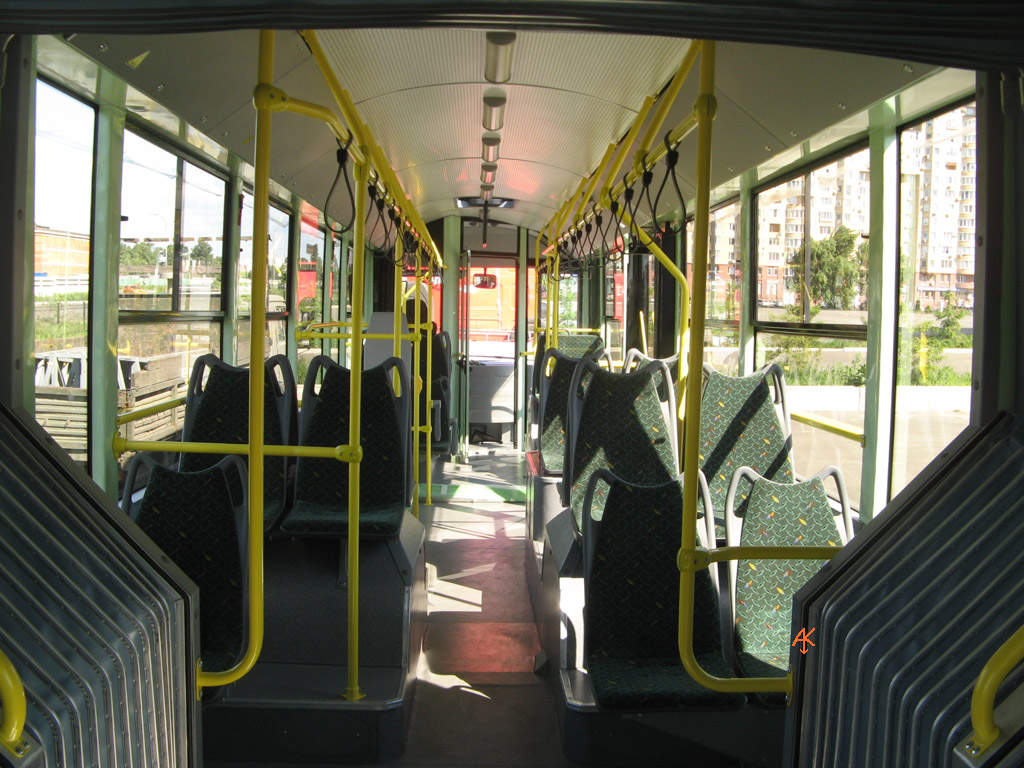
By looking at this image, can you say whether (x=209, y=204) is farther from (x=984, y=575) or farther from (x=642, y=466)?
(x=984, y=575)

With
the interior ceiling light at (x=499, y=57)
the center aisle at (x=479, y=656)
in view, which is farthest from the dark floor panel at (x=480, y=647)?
the interior ceiling light at (x=499, y=57)

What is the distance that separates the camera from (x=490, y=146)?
5.46 meters

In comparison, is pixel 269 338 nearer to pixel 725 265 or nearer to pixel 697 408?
pixel 725 265

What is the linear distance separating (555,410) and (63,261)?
3352 millimetres

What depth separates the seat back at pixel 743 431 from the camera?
13.1 feet

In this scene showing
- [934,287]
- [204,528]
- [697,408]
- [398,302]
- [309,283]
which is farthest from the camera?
[309,283]

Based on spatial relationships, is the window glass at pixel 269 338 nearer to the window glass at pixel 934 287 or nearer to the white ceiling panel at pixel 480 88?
the white ceiling panel at pixel 480 88

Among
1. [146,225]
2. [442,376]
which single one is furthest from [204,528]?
[442,376]

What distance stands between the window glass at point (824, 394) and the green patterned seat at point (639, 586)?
1.19 m

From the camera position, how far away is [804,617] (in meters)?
1.68

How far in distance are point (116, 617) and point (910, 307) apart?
3067mm

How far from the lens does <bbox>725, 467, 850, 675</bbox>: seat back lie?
115 inches

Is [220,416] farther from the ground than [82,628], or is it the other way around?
[220,416]

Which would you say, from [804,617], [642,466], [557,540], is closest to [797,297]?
[642,466]
